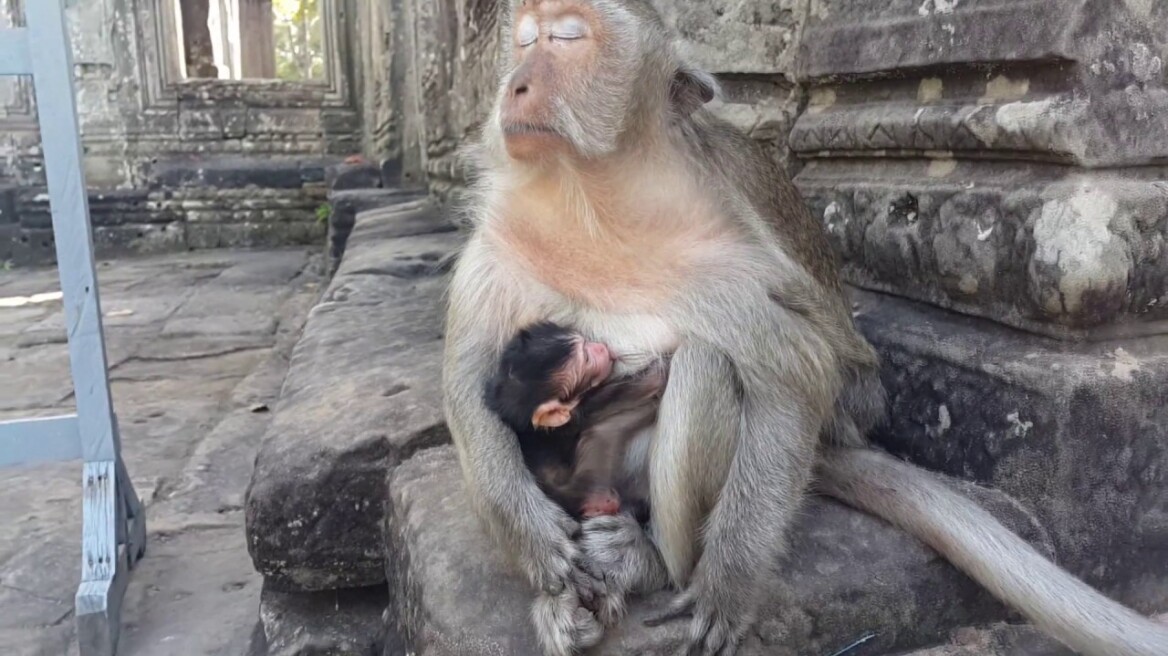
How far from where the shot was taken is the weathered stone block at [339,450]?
2018 millimetres

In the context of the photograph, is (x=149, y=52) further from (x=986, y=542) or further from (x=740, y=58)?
(x=986, y=542)

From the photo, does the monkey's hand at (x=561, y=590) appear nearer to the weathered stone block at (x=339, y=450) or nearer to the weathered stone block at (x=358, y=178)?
the weathered stone block at (x=339, y=450)

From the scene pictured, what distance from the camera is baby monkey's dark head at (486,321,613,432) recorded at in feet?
5.26

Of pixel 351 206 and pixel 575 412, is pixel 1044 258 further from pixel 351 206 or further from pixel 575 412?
pixel 351 206

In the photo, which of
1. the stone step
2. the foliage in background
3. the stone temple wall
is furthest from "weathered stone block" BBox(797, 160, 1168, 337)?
the foliage in background

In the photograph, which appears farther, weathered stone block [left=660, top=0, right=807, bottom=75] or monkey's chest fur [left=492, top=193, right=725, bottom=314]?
weathered stone block [left=660, top=0, right=807, bottom=75]

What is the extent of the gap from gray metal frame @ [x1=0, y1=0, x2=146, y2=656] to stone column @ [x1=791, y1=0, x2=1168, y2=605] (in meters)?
2.06


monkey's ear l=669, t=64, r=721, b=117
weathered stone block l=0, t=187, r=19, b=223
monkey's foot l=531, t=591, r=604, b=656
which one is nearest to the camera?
monkey's foot l=531, t=591, r=604, b=656

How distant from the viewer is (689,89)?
5.84 ft

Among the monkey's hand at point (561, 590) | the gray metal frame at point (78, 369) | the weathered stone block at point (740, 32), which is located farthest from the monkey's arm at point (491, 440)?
the gray metal frame at point (78, 369)

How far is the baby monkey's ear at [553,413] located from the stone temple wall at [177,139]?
32.2ft

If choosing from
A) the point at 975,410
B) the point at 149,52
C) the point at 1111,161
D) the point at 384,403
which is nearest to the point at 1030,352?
A: the point at 975,410

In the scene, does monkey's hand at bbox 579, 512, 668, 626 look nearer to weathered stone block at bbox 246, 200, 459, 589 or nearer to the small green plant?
weathered stone block at bbox 246, 200, 459, 589

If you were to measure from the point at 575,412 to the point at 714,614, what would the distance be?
43 cm
